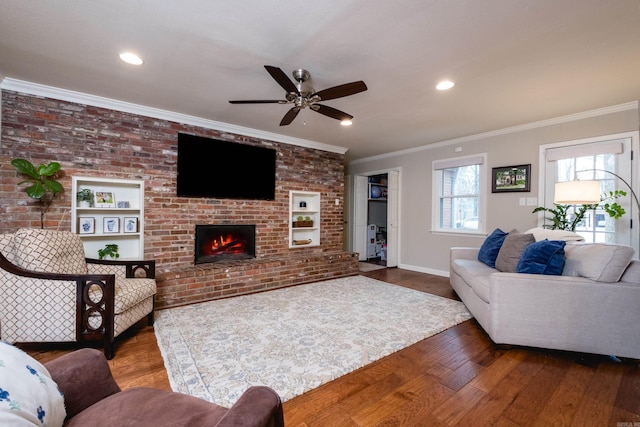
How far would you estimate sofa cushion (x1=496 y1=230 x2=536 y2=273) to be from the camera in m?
2.85

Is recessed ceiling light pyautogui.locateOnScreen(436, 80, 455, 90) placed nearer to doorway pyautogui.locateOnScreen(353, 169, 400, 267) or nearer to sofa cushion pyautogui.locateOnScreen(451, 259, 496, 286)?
sofa cushion pyautogui.locateOnScreen(451, 259, 496, 286)

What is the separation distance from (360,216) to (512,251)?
3.75m

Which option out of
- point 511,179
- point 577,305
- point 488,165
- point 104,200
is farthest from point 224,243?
point 511,179

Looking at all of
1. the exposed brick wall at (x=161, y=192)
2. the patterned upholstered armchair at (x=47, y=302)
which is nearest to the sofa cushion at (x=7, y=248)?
the patterned upholstered armchair at (x=47, y=302)

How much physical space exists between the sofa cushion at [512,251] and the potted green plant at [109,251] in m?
4.43

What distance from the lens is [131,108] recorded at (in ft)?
10.9

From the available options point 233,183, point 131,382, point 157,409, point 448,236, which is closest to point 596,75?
point 448,236

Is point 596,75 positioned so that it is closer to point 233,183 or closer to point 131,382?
point 233,183

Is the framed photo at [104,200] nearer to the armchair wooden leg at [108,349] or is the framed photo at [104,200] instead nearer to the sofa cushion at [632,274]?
the armchair wooden leg at [108,349]

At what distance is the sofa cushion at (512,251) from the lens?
2850mm

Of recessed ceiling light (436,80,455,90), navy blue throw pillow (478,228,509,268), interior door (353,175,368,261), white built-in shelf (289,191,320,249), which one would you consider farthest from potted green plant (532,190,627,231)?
interior door (353,175,368,261)

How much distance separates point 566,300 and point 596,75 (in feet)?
6.72

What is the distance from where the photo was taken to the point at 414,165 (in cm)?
532

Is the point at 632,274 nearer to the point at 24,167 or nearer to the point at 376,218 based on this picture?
the point at 24,167
